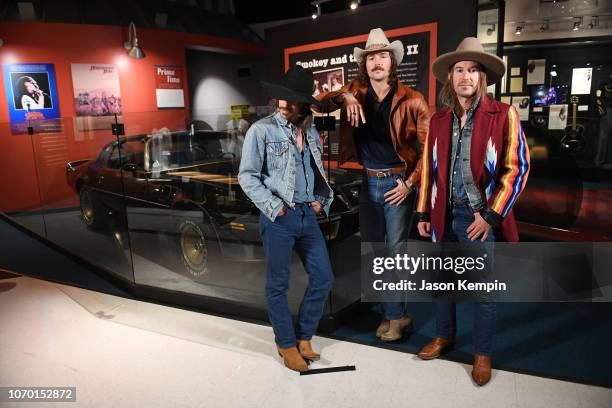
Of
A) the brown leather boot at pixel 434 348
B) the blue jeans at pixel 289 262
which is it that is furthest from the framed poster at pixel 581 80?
the blue jeans at pixel 289 262

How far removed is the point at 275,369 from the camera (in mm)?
2625

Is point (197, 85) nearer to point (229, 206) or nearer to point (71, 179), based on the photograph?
point (71, 179)

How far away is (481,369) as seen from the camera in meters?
2.39

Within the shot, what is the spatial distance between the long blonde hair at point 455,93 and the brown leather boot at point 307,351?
1.48 metres

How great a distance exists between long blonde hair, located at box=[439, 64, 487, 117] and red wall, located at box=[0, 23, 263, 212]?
2.18 metres

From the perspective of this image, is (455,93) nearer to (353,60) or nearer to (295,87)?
(295,87)

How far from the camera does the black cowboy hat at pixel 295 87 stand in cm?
227

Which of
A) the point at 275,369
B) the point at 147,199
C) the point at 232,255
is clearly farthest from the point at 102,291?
the point at 275,369

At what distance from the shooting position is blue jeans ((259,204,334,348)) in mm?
2396

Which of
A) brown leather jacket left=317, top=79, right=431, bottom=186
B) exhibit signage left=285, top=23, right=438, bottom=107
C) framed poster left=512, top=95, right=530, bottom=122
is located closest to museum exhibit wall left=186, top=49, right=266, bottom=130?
exhibit signage left=285, top=23, right=438, bottom=107

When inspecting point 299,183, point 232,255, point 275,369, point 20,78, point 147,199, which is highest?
point 20,78

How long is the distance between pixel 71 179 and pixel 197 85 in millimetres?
4963

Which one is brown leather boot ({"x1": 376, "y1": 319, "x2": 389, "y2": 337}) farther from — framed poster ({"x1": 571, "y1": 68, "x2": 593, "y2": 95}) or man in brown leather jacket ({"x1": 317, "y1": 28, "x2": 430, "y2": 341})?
framed poster ({"x1": 571, "y1": 68, "x2": 593, "y2": 95})

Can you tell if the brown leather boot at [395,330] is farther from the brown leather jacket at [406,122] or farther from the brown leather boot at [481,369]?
the brown leather jacket at [406,122]
